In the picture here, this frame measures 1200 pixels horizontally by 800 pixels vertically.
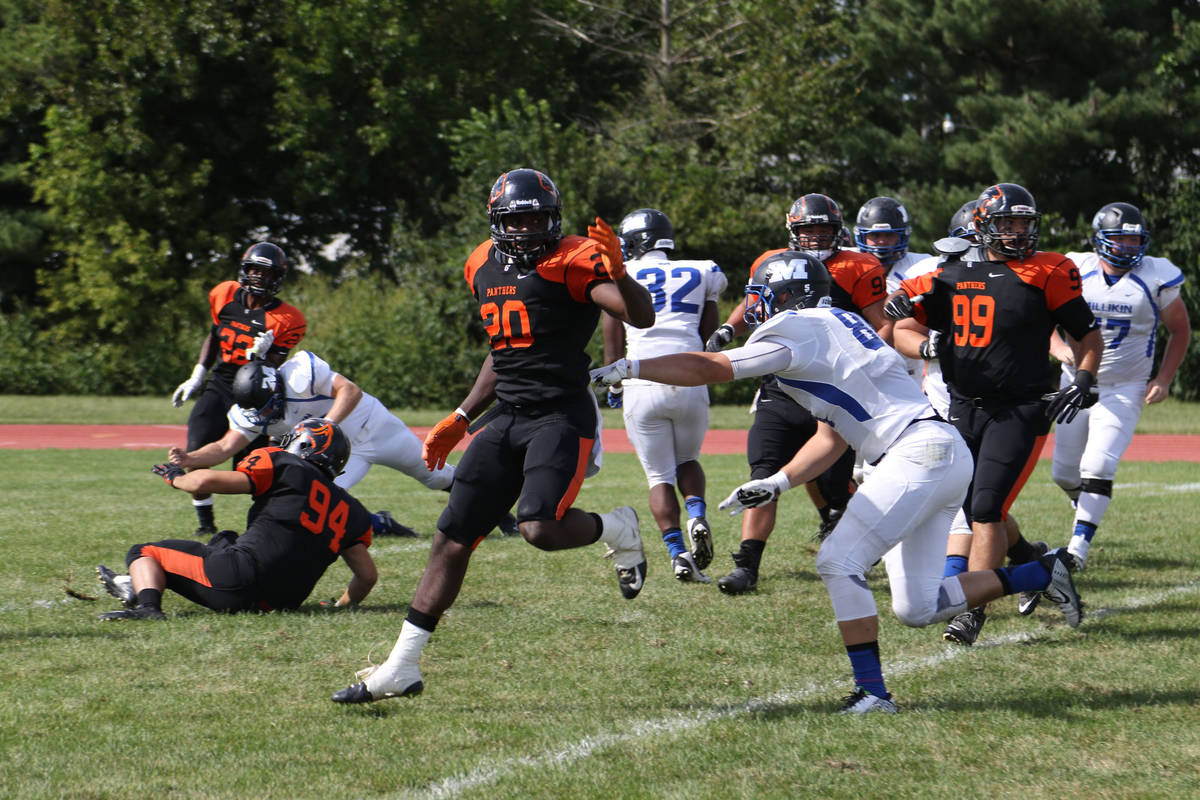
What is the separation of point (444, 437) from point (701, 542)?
2350 mm

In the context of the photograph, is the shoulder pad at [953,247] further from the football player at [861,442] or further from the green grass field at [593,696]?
the green grass field at [593,696]

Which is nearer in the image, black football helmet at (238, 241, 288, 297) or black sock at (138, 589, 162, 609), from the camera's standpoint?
black sock at (138, 589, 162, 609)

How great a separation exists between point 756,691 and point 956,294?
232 cm

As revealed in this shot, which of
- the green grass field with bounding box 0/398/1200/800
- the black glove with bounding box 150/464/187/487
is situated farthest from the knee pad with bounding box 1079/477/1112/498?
the black glove with bounding box 150/464/187/487

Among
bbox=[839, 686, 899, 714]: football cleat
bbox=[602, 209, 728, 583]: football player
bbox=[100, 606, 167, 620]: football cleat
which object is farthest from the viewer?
bbox=[602, 209, 728, 583]: football player

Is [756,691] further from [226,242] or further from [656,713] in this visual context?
[226,242]

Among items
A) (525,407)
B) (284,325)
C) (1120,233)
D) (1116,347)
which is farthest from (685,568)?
(284,325)

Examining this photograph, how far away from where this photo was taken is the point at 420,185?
34.4 meters

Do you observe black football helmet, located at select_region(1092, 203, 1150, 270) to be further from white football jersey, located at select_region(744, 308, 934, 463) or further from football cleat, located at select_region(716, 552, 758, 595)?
white football jersey, located at select_region(744, 308, 934, 463)

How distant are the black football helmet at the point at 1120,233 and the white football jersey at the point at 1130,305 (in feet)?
0.37

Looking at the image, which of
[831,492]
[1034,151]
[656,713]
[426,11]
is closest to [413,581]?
[831,492]

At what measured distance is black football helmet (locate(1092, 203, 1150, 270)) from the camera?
7.73 metres

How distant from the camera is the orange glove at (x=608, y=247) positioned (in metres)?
4.47

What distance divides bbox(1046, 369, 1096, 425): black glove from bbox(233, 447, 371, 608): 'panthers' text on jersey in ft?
11.3
